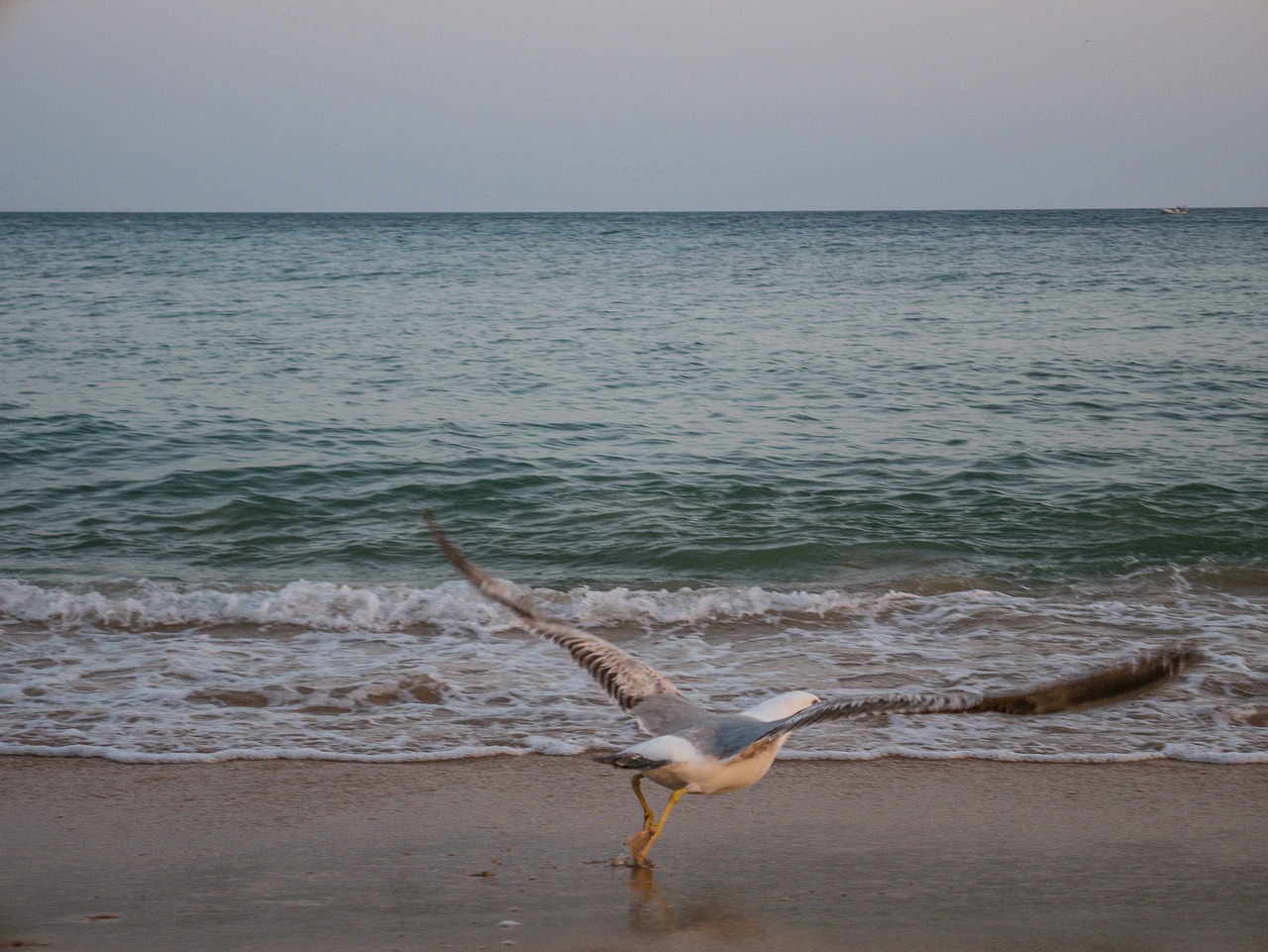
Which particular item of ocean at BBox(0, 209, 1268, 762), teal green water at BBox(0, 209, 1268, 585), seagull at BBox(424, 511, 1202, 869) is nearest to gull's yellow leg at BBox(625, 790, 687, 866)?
seagull at BBox(424, 511, 1202, 869)

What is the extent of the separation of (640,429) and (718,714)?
882 cm

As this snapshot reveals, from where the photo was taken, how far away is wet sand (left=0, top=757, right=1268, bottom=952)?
3482 mm

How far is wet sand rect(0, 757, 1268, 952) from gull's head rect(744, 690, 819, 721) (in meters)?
0.55

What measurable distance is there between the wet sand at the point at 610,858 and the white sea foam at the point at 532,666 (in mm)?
297

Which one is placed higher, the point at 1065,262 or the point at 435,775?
the point at 1065,262

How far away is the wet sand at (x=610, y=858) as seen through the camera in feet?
11.4

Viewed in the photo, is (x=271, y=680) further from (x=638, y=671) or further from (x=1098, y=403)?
(x=1098, y=403)

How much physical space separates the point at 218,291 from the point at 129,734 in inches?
827

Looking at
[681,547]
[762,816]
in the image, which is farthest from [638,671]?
[681,547]

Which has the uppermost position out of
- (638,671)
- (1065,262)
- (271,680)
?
(1065,262)

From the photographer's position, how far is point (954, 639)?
6.79 m

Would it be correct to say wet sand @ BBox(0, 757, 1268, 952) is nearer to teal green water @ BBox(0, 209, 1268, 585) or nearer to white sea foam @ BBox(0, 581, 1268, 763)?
white sea foam @ BBox(0, 581, 1268, 763)

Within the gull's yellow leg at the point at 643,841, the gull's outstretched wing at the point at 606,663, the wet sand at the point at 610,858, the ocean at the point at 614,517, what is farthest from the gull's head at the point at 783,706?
the ocean at the point at 614,517

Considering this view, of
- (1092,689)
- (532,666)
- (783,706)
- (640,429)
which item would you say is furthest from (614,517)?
(1092,689)
